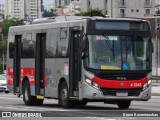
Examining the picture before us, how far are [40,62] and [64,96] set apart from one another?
108 inches

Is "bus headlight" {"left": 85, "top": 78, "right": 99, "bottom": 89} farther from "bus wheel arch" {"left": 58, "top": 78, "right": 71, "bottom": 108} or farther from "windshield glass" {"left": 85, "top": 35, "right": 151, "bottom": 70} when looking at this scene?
"bus wheel arch" {"left": 58, "top": 78, "right": 71, "bottom": 108}

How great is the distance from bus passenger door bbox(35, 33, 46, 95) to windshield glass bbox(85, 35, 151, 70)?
3723 mm

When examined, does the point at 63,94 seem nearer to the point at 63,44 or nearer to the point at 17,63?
the point at 63,44

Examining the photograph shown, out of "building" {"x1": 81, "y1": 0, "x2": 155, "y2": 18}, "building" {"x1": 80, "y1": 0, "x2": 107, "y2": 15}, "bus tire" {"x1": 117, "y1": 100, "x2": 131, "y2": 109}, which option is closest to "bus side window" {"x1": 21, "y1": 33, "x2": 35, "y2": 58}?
"bus tire" {"x1": 117, "y1": 100, "x2": 131, "y2": 109}

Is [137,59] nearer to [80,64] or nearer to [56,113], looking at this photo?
[80,64]

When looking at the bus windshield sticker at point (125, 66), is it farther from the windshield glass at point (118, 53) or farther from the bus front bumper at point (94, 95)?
the bus front bumper at point (94, 95)

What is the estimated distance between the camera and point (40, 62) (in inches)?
1131

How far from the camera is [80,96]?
25344mm

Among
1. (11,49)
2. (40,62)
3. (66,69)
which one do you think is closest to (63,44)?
(66,69)

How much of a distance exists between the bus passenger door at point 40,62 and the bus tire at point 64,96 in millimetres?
2024

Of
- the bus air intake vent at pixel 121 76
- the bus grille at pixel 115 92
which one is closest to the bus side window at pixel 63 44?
the bus air intake vent at pixel 121 76

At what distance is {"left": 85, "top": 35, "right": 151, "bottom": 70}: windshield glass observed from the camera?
25.2m

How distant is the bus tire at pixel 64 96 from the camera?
85.7 feet

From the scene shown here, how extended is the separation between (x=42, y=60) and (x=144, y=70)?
4638 millimetres
